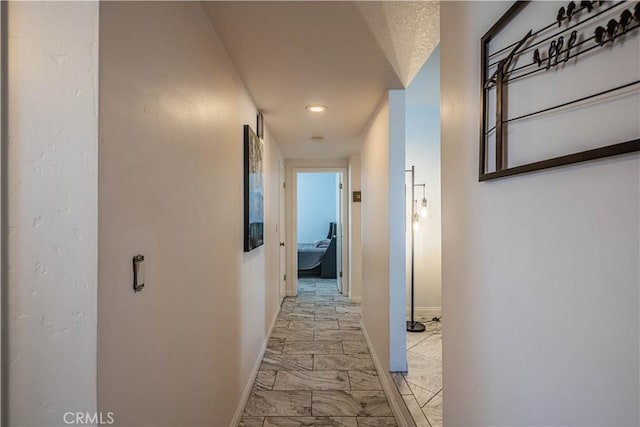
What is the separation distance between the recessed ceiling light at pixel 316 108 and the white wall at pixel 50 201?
82.0 inches

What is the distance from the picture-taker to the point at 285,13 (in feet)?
4.80

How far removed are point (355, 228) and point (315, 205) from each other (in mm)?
3575

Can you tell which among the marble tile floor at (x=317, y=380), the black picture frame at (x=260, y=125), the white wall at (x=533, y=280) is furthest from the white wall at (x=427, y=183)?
the white wall at (x=533, y=280)

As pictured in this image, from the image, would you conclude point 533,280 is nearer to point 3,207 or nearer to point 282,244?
point 3,207

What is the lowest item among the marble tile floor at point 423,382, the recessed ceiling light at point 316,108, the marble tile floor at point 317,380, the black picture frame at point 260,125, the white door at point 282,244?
the marble tile floor at point 317,380

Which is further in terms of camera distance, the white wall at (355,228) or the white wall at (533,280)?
the white wall at (355,228)

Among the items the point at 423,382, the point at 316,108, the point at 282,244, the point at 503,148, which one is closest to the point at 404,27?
the point at 503,148

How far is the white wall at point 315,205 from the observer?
27.3 feet

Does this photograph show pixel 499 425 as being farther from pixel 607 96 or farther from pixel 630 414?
pixel 607 96

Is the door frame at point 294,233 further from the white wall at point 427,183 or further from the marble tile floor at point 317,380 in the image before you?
the white wall at point 427,183

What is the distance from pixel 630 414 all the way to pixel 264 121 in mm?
3051

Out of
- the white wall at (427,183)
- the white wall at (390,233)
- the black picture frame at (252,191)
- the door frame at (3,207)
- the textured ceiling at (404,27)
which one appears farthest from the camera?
the white wall at (427,183)

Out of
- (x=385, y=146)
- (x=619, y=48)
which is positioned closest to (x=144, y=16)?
(x=619, y=48)

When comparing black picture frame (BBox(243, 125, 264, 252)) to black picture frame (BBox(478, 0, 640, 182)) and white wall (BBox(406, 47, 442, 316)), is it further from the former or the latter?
white wall (BBox(406, 47, 442, 316))
